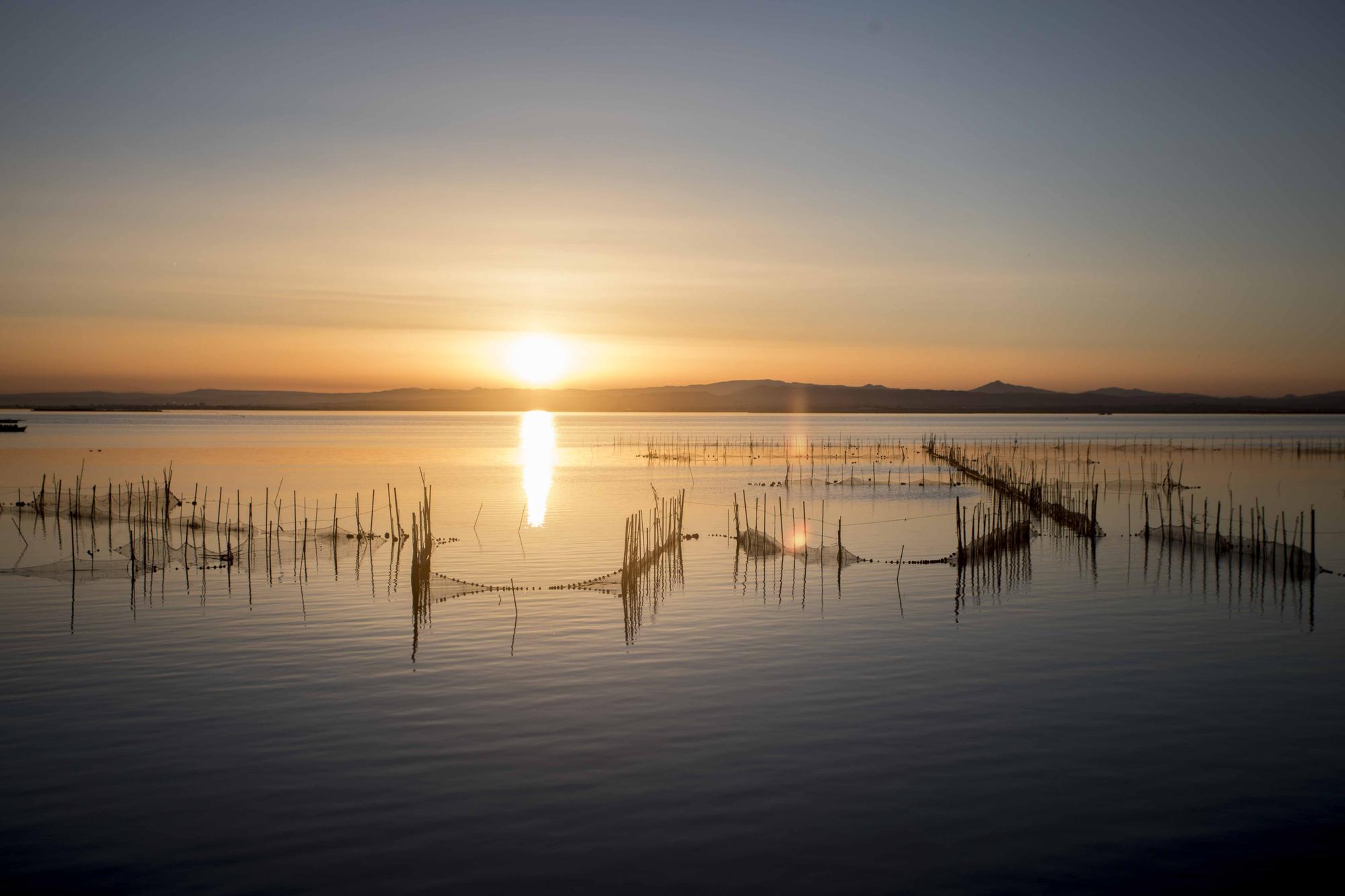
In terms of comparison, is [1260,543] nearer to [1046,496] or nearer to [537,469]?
[1046,496]

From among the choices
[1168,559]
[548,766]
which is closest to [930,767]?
[548,766]

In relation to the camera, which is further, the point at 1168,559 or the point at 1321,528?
the point at 1321,528

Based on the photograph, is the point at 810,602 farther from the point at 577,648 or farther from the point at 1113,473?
the point at 1113,473

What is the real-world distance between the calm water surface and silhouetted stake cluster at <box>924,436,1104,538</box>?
2.84m

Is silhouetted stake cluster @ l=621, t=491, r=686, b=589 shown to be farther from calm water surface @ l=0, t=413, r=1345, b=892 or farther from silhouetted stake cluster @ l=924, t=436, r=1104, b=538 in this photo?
silhouetted stake cluster @ l=924, t=436, r=1104, b=538

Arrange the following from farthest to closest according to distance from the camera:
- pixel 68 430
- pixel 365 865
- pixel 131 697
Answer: pixel 68 430, pixel 131 697, pixel 365 865

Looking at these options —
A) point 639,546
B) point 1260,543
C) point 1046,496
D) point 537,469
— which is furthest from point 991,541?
point 537,469

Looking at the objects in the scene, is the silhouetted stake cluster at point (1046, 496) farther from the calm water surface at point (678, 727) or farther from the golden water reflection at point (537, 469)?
the golden water reflection at point (537, 469)

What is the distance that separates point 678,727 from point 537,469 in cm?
3582

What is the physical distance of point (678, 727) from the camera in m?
7.68

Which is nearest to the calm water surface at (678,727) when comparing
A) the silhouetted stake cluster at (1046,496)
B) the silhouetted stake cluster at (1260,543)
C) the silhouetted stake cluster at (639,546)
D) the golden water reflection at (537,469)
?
the silhouetted stake cluster at (1260,543)

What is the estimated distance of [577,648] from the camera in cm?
1025

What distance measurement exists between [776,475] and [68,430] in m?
65.4

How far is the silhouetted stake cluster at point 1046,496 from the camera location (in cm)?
1959
